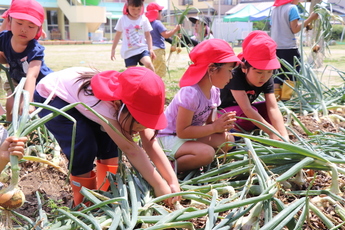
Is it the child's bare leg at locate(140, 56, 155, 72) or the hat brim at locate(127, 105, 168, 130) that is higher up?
the hat brim at locate(127, 105, 168, 130)

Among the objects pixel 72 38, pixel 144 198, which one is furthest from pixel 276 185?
pixel 72 38

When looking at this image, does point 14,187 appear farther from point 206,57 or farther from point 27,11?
point 27,11

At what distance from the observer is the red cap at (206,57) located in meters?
2.06

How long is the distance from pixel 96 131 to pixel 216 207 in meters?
0.78

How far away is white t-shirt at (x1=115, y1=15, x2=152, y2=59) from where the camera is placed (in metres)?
4.66

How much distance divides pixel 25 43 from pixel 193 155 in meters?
1.34

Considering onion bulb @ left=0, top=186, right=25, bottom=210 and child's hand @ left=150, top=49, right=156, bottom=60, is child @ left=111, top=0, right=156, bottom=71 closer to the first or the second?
child's hand @ left=150, top=49, right=156, bottom=60

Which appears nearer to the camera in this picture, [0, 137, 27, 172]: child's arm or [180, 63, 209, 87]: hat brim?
[0, 137, 27, 172]: child's arm

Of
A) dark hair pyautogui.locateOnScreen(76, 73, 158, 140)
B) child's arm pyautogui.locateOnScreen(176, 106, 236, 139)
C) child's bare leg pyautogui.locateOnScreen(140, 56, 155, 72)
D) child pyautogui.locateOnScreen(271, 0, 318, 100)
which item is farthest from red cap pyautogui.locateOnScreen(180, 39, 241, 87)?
child's bare leg pyautogui.locateOnScreen(140, 56, 155, 72)

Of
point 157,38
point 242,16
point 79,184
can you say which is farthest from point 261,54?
point 242,16

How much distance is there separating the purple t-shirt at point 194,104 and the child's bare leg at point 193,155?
0.51 feet

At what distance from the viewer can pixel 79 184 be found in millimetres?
1850

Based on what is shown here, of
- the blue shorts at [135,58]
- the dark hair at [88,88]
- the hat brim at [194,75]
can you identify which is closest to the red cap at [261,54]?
the hat brim at [194,75]

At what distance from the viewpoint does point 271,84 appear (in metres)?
2.59
